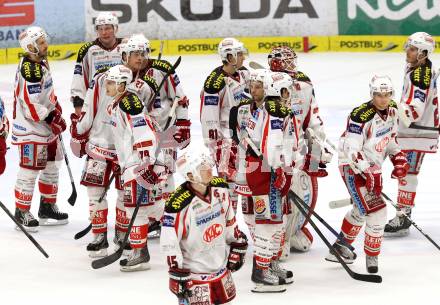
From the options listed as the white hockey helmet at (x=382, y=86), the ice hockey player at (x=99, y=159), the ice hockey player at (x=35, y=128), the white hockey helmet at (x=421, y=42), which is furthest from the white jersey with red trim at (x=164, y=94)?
the white hockey helmet at (x=421, y=42)

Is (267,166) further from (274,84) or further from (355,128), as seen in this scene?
(355,128)

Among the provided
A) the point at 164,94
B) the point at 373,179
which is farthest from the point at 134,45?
the point at 373,179

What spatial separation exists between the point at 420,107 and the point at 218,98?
1736 mm

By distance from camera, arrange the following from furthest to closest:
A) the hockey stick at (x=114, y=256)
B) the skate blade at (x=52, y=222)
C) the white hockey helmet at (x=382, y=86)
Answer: the skate blade at (x=52, y=222)
the hockey stick at (x=114, y=256)
the white hockey helmet at (x=382, y=86)

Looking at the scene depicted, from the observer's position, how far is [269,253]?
8.48 metres

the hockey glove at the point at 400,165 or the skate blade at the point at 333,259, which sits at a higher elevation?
the hockey glove at the point at 400,165

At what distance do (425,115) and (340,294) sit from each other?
→ 2295 mm

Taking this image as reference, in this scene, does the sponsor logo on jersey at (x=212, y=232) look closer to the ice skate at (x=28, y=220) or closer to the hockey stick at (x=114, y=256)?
the hockey stick at (x=114, y=256)

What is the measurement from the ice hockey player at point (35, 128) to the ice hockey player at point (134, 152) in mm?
1305

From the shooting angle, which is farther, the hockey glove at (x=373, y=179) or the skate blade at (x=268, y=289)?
the hockey glove at (x=373, y=179)

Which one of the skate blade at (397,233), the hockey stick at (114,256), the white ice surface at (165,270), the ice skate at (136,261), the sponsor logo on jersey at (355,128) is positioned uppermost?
the sponsor logo on jersey at (355,128)

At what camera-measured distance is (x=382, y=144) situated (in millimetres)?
8703

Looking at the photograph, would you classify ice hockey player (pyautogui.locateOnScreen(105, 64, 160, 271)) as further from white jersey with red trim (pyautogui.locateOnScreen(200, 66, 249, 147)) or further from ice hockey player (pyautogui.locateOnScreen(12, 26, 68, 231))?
ice hockey player (pyautogui.locateOnScreen(12, 26, 68, 231))

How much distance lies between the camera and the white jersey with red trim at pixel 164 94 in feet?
31.3
